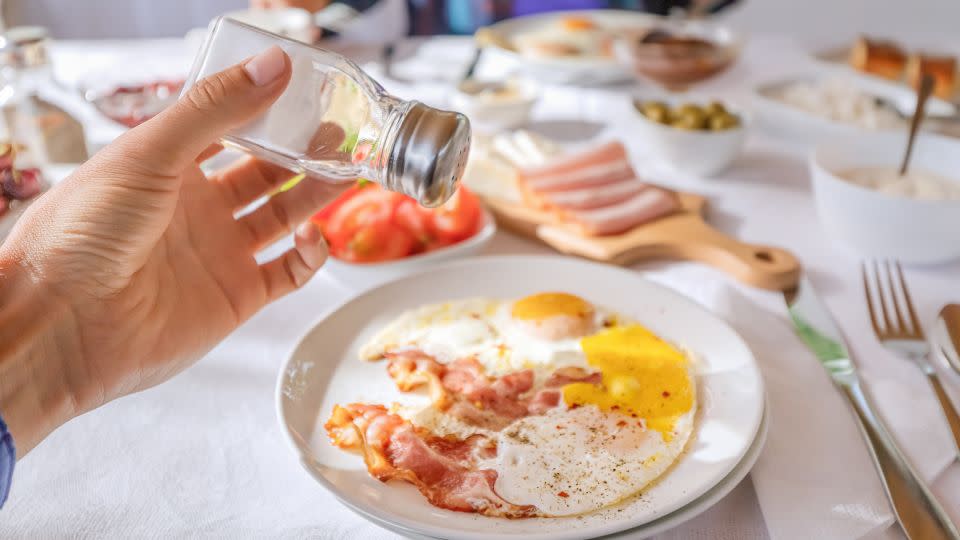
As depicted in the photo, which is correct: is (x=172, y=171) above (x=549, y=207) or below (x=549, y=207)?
above

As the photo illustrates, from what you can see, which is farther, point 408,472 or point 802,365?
point 802,365

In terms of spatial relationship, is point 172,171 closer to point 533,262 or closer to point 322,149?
point 322,149

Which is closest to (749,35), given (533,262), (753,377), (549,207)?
(549,207)

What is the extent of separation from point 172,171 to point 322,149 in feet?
0.62

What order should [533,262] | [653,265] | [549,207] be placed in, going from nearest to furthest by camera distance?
1. [533,262]
2. [653,265]
3. [549,207]

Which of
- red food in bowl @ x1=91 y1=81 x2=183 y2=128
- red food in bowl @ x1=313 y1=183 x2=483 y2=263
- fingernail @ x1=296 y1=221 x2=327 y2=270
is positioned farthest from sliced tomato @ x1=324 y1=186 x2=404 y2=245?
red food in bowl @ x1=91 y1=81 x2=183 y2=128

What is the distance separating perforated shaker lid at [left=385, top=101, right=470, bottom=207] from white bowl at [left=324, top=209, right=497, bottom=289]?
50 centimetres

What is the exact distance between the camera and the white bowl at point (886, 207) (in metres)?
1.41

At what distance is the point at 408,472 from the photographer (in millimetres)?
935

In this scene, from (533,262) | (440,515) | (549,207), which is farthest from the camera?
(549,207)

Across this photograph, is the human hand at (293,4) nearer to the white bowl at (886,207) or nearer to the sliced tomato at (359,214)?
Result: the sliced tomato at (359,214)

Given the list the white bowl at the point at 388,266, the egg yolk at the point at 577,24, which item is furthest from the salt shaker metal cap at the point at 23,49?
the egg yolk at the point at 577,24

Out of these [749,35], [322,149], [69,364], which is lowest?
[749,35]

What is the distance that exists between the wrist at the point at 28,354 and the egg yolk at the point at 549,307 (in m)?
0.66
